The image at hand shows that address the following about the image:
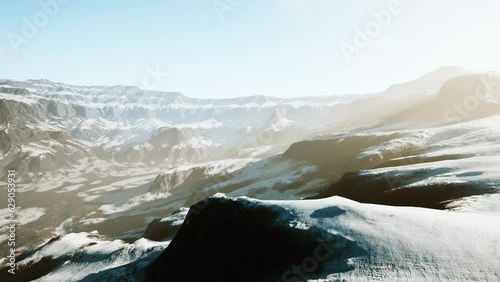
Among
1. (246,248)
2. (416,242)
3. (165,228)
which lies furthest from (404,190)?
(165,228)

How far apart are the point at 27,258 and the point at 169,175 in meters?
110

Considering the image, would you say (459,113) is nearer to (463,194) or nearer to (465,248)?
(463,194)

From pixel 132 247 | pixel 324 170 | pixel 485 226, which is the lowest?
pixel 324 170

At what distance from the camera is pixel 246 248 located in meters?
19.1

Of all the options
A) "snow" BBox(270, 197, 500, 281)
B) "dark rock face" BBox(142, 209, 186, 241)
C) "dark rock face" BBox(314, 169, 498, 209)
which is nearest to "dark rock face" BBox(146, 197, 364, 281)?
"snow" BBox(270, 197, 500, 281)

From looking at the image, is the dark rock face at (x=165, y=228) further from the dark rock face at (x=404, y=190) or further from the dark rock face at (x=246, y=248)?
the dark rock face at (x=404, y=190)

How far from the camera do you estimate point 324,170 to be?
89625 mm

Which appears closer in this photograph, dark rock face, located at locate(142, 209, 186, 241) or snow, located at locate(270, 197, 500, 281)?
snow, located at locate(270, 197, 500, 281)

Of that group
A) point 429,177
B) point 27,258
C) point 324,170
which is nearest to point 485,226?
point 429,177

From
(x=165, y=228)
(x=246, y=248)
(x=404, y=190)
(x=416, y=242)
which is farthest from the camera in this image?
(x=165, y=228)

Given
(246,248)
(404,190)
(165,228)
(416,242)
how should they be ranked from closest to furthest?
(416,242) < (246,248) < (404,190) < (165,228)

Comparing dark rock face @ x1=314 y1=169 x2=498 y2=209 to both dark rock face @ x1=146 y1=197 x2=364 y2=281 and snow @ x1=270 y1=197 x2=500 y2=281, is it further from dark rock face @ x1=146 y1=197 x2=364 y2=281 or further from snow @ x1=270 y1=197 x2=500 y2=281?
dark rock face @ x1=146 y1=197 x2=364 y2=281

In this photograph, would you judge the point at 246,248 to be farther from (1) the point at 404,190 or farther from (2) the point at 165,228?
(2) the point at 165,228

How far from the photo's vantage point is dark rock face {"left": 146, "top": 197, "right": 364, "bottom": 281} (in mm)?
15469
